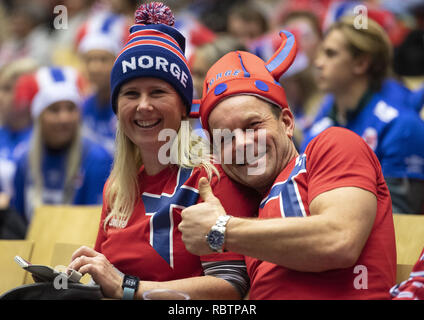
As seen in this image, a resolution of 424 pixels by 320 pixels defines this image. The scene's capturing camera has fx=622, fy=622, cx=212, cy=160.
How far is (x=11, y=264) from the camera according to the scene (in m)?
2.69

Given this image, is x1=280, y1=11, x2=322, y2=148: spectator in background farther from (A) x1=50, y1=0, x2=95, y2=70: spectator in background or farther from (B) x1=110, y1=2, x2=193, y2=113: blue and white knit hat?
(A) x1=50, y1=0, x2=95, y2=70: spectator in background

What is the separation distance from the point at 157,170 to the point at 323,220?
2.86ft

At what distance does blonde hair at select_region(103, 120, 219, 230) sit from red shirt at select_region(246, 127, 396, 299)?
36 cm

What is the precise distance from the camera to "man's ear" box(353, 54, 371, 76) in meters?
3.91

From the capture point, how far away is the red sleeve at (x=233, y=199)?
2184 mm

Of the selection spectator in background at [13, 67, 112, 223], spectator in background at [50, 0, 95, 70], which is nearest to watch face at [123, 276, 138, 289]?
spectator in background at [13, 67, 112, 223]

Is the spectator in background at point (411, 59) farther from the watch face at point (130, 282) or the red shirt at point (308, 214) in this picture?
the watch face at point (130, 282)

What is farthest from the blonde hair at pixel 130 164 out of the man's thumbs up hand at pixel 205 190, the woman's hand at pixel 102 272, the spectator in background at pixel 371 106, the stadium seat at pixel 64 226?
the spectator in background at pixel 371 106

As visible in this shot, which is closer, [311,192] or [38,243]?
[311,192]

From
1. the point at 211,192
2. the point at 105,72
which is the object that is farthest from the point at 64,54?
the point at 211,192

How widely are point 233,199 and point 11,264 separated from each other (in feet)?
3.60

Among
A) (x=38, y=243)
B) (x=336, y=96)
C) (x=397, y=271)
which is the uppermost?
(x=336, y=96)

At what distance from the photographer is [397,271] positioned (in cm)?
219
